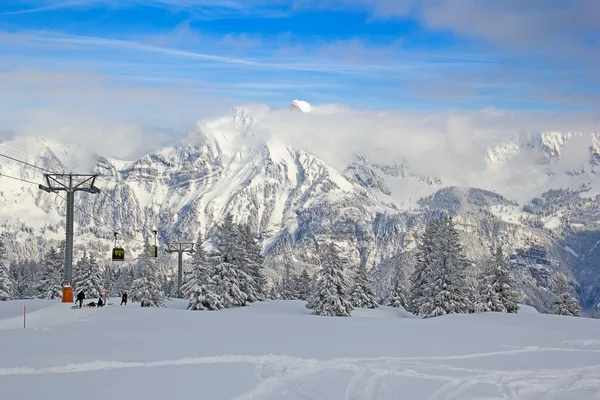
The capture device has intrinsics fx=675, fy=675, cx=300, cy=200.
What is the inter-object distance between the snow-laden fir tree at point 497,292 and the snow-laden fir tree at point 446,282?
1535mm

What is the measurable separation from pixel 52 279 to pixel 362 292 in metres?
37.7

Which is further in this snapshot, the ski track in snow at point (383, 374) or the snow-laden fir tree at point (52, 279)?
the snow-laden fir tree at point (52, 279)

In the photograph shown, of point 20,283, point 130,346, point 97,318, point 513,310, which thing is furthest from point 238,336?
point 20,283

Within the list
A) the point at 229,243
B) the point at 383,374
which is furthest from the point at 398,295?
the point at 383,374

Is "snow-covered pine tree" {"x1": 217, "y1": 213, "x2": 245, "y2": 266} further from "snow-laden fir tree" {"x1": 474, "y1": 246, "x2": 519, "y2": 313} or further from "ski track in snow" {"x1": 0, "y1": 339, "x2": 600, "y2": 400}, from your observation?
"ski track in snow" {"x1": 0, "y1": 339, "x2": 600, "y2": 400}

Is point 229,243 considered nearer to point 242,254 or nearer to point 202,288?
point 242,254

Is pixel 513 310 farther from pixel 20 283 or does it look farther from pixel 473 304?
pixel 20 283

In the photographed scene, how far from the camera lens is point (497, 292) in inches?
2494

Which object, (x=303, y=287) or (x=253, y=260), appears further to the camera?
(x=303, y=287)

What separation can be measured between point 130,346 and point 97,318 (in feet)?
41.8

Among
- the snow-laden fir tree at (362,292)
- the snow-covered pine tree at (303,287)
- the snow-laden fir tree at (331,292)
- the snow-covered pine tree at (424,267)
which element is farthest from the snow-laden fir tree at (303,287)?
the snow-laden fir tree at (331,292)

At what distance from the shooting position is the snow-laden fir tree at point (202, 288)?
194 ft

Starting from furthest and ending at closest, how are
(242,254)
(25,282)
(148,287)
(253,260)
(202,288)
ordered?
1. (25,282)
2. (253,260)
3. (242,254)
4. (148,287)
5. (202,288)

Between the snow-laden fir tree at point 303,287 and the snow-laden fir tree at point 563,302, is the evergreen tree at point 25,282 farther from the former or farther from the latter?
the snow-laden fir tree at point 563,302
